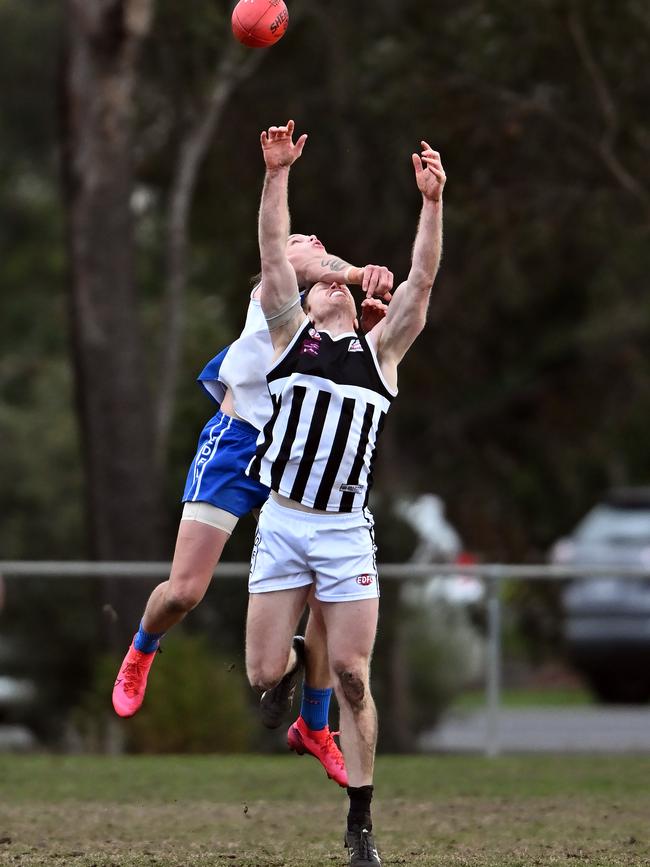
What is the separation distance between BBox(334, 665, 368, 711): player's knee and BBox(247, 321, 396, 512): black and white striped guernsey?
67 centimetres

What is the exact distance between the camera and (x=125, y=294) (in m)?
16.2

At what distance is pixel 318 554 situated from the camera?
717 cm

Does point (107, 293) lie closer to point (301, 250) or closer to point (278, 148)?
point (301, 250)

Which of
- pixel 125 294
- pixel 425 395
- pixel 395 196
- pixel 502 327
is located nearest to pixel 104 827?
pixel 125 294

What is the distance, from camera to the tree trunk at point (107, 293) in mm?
15961

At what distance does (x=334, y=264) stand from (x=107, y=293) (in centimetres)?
879

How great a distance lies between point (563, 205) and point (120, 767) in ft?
21.0

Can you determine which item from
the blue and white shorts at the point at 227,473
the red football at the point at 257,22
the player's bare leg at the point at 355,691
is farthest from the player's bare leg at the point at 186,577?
the red football at the point at 257,22

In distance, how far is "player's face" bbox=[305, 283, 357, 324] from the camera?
24.1 feet

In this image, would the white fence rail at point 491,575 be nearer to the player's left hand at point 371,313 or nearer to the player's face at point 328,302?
the player's left hand at point 371,313

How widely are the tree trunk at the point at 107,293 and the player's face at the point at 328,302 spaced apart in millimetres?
8781

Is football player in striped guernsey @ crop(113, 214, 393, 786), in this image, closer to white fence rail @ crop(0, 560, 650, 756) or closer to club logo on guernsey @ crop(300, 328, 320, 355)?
club logo on guernsey @ crop(300, 328, 320, 355)

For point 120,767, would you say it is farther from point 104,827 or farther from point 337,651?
point 337,651

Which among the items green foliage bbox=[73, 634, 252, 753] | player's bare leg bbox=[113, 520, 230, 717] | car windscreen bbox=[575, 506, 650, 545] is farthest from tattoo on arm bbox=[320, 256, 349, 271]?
car windscreen bbox=[575, 506, 650, 545]
